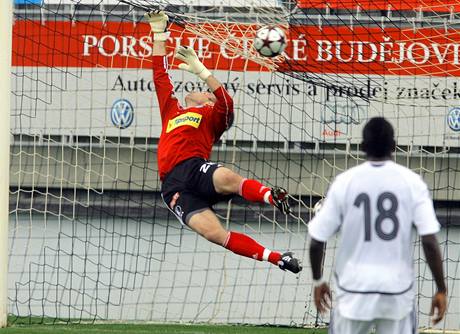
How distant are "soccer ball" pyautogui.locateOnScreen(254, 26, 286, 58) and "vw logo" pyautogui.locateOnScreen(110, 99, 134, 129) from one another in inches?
211

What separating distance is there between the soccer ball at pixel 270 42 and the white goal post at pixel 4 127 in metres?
2.62

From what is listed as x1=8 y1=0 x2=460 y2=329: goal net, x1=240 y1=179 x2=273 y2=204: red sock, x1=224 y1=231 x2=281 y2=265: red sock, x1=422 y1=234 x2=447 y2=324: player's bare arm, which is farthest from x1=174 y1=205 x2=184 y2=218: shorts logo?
x1=422 y1=234 x2=447 y2=324: player's bare arm

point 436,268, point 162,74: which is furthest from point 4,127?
point 436,268

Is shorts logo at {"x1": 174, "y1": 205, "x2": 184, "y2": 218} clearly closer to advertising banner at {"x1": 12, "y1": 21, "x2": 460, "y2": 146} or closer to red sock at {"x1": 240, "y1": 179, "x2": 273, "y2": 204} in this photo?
red sock at {"x1": 240, "y1": 179, "x2": 273, "y2": 204}

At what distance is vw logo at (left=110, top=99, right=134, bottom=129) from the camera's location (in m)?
15.0

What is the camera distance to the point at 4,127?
36.1 ft

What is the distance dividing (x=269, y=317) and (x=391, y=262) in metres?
8.96

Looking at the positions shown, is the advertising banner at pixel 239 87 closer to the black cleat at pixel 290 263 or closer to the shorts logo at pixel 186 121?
the shorts logo at pixel 186 121

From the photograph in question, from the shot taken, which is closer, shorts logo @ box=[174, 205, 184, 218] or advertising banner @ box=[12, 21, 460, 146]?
shorts logo @ box=[174, 205, 184, 218]

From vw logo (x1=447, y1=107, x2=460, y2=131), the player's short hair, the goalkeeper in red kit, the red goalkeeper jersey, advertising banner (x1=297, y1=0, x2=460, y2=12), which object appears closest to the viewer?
the player's short hair

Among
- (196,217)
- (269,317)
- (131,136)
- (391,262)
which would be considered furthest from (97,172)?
(391,262)

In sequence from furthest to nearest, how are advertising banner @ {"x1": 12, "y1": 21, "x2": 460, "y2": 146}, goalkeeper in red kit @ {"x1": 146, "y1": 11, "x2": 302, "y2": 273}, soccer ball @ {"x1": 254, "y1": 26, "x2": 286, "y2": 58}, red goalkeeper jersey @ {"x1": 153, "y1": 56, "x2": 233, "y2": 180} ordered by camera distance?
1. advertising banner @ {"x1": 12, "y1": 21, "x2": 460, "y2": 146}
2. red goalkeeper jersey @ {"x1": 153, "y1": 56, "x2": 233, "y2": 180}
3. goalkeeper in red kit @ {"x1": 146, "y1": 11, "x2": 302, "y2": 273}
4. soccer ball @ {"x1": 254, "y1": 26, "x2": 286, "y2": 58}

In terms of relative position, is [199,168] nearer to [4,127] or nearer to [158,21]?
[158,21]

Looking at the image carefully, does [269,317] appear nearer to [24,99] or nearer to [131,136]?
[131,136]
